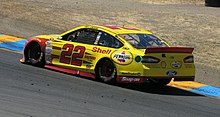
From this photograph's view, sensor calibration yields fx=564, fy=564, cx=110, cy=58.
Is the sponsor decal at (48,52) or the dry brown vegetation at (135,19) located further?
the dry brown vegetation at (135,19)

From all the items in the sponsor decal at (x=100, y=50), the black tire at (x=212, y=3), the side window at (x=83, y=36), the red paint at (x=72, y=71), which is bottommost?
the red paint at (x=72, y=71)

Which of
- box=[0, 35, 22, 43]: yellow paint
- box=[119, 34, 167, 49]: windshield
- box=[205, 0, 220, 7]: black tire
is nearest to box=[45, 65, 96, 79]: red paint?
box=[119, 34, 167, 49]: windshield

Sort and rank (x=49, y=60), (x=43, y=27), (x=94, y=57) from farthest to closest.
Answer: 1. (x=43, y=27)
2. (x=49, y=60)
3. (x=94, y=57)

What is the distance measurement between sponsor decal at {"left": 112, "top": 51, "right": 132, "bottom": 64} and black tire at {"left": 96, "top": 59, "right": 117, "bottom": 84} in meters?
0.20

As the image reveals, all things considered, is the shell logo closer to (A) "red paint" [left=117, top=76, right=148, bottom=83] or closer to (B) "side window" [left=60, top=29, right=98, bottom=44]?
(A) "red paint" [left=117, top=76, right=148, bottom=83]

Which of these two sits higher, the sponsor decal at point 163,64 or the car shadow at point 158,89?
the sponsor decal at point 163,64

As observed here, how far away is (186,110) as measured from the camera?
11156 millimetres

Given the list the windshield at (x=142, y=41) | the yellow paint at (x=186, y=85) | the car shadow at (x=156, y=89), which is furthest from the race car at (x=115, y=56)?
the yellow paint at (x=186, y=85)

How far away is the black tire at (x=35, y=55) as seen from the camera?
14.5m

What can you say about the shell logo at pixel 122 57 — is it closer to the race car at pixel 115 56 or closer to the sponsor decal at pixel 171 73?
the race car at pixel 115 56

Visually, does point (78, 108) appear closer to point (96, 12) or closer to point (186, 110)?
point (186, 110)

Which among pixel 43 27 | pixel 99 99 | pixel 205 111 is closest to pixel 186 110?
pixel 205 111

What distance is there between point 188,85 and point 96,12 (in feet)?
40.3

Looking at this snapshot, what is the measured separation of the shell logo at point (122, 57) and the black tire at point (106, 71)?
0.19 meters
